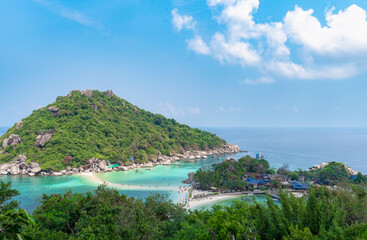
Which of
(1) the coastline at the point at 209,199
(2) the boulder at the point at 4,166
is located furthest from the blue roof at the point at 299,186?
(2) the boulder at the point at 4,166

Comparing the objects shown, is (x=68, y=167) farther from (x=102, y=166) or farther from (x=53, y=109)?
(x=53, y=109)

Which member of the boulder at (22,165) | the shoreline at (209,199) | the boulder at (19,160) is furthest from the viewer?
the boulder at (19,160)

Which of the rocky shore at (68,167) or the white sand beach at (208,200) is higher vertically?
the rocky shore at (68,167)

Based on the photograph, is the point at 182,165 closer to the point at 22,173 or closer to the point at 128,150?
the point at 128,150

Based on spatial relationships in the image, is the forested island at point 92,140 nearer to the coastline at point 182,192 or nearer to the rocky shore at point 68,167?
the rocky shore at point 68,167

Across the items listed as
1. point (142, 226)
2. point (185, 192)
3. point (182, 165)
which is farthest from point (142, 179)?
point (142, 226)

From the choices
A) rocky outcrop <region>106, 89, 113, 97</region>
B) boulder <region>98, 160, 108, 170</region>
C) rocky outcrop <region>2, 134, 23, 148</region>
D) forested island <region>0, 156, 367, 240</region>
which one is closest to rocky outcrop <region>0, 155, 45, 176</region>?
rocky outcrop <region>2, 134, 23, 148</region>
